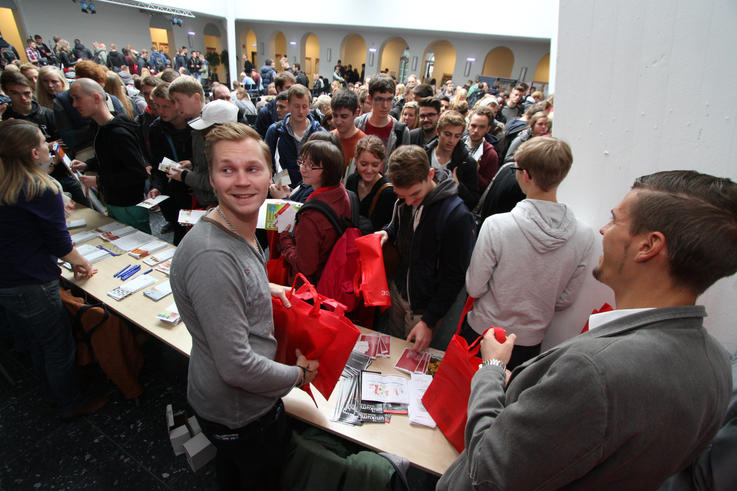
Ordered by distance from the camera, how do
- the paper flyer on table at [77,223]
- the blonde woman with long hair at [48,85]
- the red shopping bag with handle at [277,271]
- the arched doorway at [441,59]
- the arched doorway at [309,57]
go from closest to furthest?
the red shopping bag with handle at [277,271] → the paper flyer on table at [77,223] → the blonde woman with long hair at [48,85] → the arched doorway at [441,59] → the arched doorway at [309,57]

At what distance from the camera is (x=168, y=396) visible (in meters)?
2.42

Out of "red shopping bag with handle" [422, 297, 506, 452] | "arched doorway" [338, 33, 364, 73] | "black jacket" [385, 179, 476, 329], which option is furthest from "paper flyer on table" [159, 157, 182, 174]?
"arched doorway" [338, 33, 364, 73]

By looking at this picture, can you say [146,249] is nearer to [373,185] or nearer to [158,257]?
[158,257]

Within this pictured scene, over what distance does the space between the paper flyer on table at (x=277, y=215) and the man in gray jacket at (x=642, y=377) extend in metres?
1.69

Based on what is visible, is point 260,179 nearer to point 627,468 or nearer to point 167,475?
point 627,468

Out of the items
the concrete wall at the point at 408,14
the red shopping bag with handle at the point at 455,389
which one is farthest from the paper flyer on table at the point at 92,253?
the concrete wall at the point at 408,14

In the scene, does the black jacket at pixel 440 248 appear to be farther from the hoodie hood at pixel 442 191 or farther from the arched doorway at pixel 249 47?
the arched doorway at pixel 249 47

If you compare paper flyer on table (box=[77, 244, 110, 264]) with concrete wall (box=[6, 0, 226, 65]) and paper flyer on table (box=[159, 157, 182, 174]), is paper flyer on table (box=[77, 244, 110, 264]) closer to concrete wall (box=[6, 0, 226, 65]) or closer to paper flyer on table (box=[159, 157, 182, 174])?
paper flyer on table (box=[159, 157, 182, 174])

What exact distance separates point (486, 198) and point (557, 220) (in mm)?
1473

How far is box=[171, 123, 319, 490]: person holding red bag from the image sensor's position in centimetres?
102

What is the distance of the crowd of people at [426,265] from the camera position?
72 centimetres

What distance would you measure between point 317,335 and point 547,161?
1.29 m

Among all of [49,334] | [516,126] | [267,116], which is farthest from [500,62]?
[49,334]

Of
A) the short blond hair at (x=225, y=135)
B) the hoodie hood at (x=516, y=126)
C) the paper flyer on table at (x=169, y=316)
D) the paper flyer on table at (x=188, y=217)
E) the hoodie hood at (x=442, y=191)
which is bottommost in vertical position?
the paper flyer on table at (x=169, y=316)
